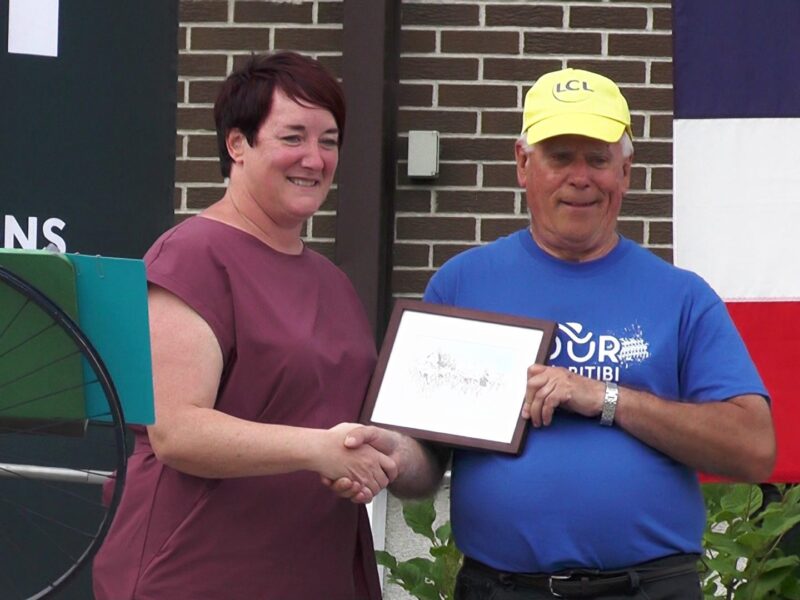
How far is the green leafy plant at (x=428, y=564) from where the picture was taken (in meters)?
3.92

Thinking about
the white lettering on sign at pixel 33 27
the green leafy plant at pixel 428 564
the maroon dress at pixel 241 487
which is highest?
the white lettering on sign at pixel 33 27

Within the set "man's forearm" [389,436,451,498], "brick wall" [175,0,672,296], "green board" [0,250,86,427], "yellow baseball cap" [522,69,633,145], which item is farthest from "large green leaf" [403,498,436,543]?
"green board" [0,250,86,427]

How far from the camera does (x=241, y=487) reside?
3.01 metres

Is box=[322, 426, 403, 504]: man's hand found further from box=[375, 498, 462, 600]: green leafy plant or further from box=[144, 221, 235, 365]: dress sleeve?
box=[375, 498, 462, 600]: green leafy plant

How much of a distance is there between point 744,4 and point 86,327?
274cm

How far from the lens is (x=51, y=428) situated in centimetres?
266

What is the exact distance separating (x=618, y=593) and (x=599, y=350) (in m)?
0.50

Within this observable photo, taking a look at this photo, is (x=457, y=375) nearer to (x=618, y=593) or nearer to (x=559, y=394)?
(x=559, y=394)

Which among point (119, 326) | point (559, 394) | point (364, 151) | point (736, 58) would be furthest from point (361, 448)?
point (736, 58)

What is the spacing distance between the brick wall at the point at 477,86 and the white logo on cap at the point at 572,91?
5.47 feet

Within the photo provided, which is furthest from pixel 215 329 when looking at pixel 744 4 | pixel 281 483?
pixel 744 4

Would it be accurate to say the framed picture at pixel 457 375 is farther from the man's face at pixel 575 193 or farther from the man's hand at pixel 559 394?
the man's face at pixel 575 193

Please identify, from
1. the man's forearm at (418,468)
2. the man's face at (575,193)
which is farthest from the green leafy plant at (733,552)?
the man's face at (575,193)

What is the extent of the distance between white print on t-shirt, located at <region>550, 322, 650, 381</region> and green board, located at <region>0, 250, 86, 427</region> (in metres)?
1.10
